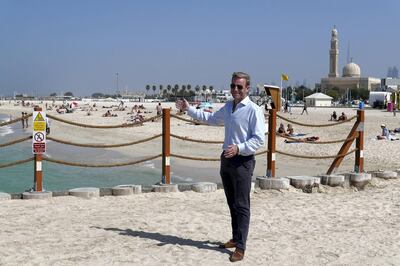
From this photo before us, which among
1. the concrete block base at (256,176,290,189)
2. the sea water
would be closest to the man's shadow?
the concrete block base at (256,176,290,189)

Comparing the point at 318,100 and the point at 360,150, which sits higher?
the point at 318,100

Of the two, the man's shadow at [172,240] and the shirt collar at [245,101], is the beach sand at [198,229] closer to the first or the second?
the man's shadow at [172,240]

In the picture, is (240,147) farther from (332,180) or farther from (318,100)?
(318,100)

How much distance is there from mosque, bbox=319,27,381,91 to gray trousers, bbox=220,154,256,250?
5061 inches

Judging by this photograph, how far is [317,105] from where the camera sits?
72.4 metres

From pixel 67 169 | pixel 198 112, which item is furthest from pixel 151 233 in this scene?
pixel 67 169

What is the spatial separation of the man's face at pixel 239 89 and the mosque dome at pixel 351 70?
14370 cm

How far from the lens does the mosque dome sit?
142m

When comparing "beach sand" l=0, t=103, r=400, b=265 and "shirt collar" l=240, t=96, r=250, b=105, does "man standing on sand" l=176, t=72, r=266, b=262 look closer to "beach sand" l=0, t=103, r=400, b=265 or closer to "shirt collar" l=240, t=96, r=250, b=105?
"shirt collar" l=240, t=96, r=250, b=105

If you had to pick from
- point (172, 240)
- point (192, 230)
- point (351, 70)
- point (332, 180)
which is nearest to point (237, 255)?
point (172, 240)

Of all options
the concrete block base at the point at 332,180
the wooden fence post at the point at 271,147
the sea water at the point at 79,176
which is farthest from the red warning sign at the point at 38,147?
the sea water at the point at 79,176

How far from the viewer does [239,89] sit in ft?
15.3

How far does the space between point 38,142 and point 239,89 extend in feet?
13.7

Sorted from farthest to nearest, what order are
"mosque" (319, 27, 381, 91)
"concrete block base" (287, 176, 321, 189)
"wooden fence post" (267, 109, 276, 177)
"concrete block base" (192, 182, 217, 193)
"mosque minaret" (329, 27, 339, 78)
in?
1. "mosque minaret" (329, 27, 339, 78)
2. "mosque" (319, 27, 381, 91)
3. "wooden fence post" (267, 109, 276, 177)
4. "concrete block base" (287, 176, 321, 189)
5. "concrete block base" (192, 182, 217, 193)
